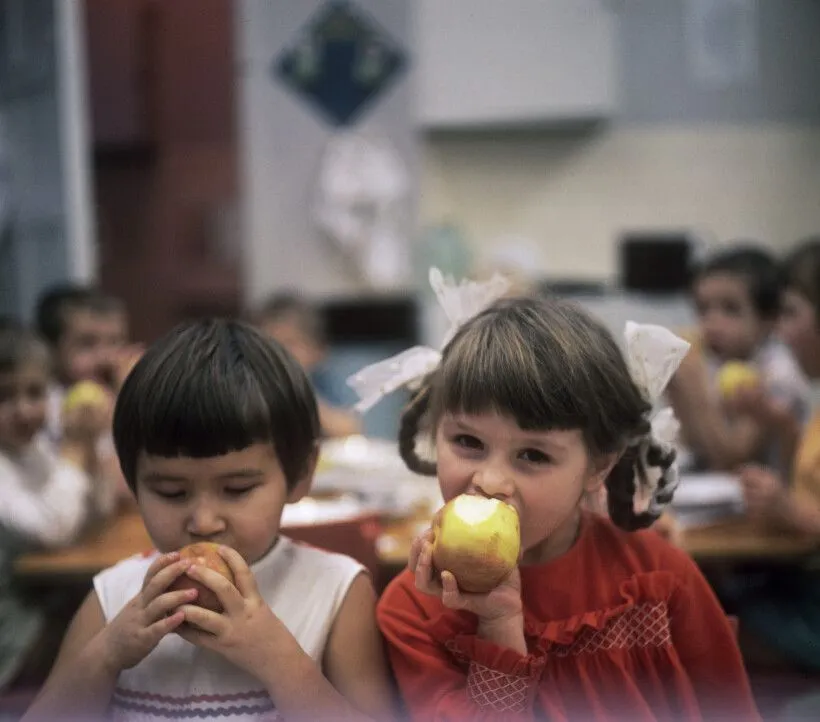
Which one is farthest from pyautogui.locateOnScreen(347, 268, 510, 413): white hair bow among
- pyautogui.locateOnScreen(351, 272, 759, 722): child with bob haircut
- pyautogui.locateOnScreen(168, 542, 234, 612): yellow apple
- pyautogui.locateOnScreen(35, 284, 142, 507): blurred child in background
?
pyautogui.locateOnScreen(35, 284, 142, 507): blurred child in background

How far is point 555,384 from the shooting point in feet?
2.70

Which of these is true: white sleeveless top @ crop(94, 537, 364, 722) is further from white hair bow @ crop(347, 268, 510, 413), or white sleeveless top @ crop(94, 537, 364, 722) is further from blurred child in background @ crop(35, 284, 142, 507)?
blurred child in background @ crop(35, 284, 142, 507)

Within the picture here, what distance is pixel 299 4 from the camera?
395 centimetres

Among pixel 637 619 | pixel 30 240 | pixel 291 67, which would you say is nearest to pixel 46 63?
pixel 30 240

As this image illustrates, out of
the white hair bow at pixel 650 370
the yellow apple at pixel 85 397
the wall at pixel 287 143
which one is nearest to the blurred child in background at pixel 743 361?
the white hair bow at pixel 650 370

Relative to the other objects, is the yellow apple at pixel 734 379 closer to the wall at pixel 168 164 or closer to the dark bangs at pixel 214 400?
the dark bangs at pixel 214 400

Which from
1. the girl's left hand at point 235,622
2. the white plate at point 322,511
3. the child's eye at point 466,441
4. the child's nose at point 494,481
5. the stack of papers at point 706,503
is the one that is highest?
the child's eye at point 466,441

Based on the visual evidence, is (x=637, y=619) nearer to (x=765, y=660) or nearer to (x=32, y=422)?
(x=765, y=660)

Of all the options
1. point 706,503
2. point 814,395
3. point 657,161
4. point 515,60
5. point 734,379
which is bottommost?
point 706,503

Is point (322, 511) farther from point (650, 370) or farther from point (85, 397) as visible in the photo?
point (650, 370)

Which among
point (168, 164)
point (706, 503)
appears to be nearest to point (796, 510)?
point (706, 503)

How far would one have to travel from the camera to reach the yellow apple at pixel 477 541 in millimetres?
741

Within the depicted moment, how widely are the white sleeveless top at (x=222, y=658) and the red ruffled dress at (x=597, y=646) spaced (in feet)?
0.21

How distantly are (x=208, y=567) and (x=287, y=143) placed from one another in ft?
11.4
